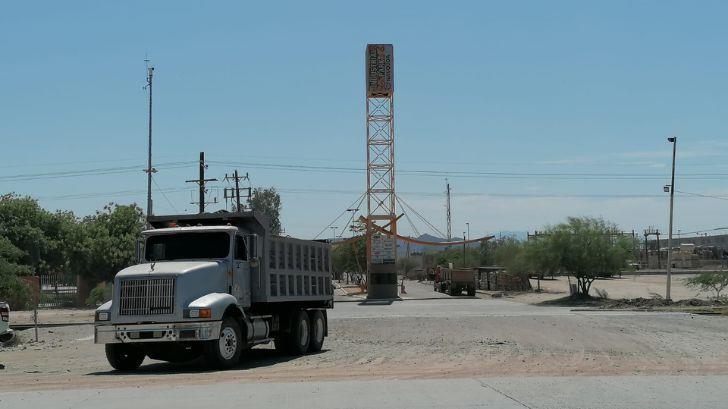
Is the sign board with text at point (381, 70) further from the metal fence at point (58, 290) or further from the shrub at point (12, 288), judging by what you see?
the shrub at point (12, 288)

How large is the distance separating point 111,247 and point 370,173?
83.2 ft

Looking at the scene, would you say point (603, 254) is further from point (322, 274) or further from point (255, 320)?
point (255, 320)

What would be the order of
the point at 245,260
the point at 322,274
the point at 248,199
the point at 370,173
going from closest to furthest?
the point at 245,260 < the point at 322,274 < the point at 248,199 < the point at 370,173

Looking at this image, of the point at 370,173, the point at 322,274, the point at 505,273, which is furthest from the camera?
the point at 505,273

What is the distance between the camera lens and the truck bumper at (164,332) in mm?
16500

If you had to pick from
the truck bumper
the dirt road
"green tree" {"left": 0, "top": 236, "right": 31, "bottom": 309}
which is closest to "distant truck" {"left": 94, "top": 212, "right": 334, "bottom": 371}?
the truck bumper

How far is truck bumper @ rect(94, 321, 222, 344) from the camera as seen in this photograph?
54.1ft

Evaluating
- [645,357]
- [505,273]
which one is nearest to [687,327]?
[645,357]

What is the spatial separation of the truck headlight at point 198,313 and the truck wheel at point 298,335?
4.56 metres

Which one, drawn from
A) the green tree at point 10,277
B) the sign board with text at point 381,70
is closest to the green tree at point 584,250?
the sign board with text at point 381,70

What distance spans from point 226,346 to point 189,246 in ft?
7.99

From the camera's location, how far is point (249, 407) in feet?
37.1

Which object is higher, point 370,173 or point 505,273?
point 370,173

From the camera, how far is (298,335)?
20969 millimetres
